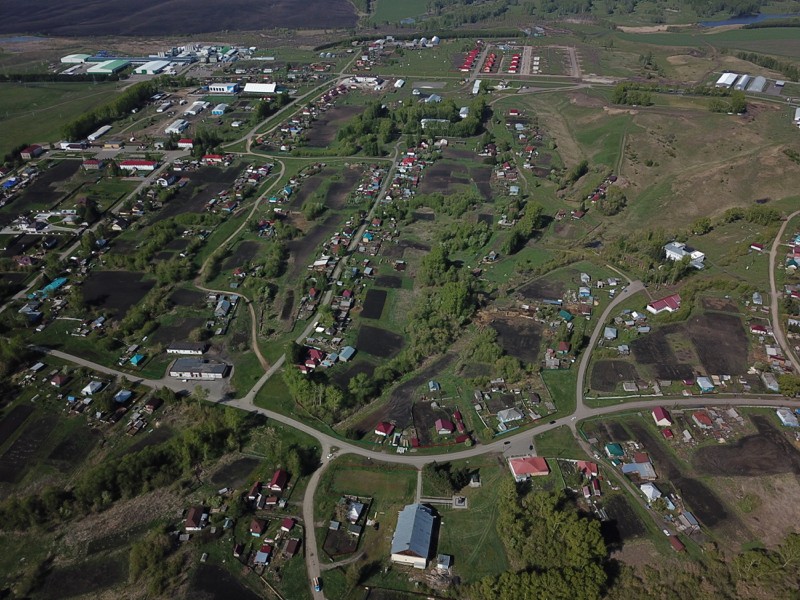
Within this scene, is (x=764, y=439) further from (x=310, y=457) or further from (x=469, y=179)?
(x=469, y=179)

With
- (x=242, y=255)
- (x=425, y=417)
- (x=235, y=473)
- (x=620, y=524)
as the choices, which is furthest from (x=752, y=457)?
(x=242, y=255)

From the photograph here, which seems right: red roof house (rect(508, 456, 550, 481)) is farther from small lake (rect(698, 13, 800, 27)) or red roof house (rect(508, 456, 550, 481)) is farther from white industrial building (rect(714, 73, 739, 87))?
small lake (rect(698, 13, 800, 27))

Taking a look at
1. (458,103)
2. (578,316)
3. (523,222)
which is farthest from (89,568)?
(458,103)

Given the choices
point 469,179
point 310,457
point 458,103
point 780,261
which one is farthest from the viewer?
point 458,103

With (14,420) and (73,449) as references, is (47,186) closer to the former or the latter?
(14,420)

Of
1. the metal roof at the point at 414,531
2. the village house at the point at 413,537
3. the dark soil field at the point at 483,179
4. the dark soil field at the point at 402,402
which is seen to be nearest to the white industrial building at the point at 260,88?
the dark soil field at the point at 483,179

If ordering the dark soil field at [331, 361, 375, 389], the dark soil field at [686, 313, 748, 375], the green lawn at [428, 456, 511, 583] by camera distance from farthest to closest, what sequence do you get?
the dark soil field at [686, 313, 748, 375] < the dark soil field at [331, 361, 375, 389] < the green lawn at [428, 456, 511, 583]

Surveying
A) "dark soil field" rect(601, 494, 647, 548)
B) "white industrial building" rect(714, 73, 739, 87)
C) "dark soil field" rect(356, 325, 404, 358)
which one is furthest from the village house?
"white industrial building" rect(714, 73, 739, 87)
